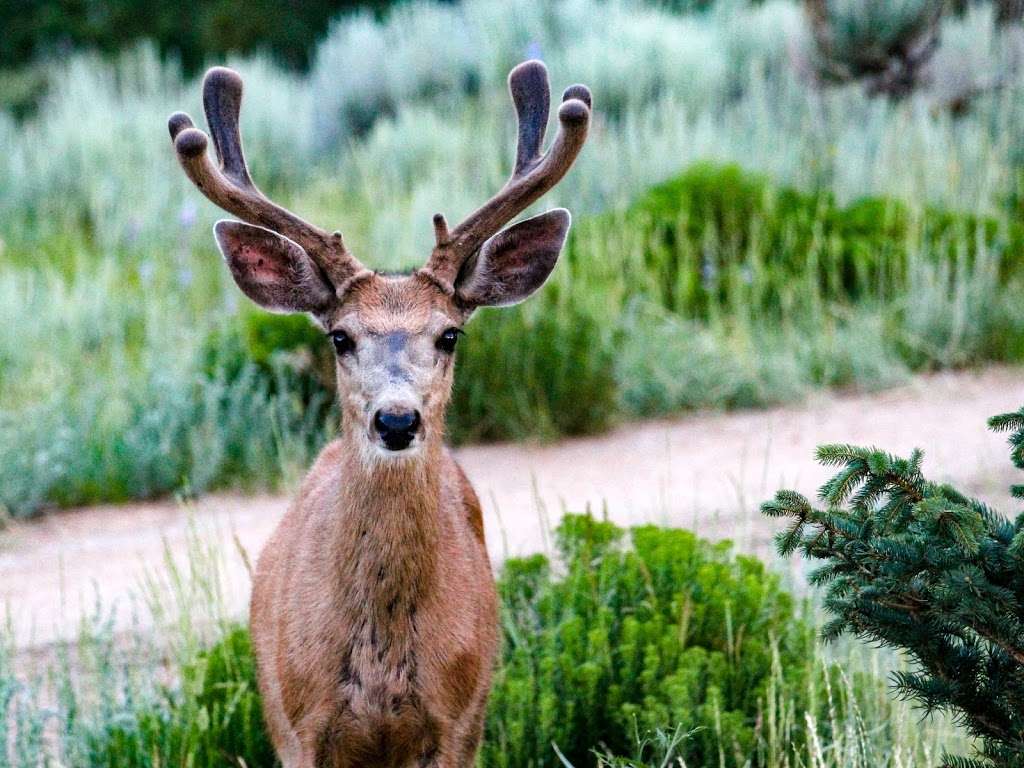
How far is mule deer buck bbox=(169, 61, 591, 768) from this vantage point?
398 cm

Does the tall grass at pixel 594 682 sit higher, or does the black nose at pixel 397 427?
the black nose at pixel 397 427

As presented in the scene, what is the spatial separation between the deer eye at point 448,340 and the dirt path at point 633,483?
85.7 inches

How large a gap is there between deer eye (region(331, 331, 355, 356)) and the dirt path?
7.12 feet

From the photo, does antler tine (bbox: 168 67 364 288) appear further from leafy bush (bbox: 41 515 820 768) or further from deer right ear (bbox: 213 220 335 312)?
leafy bush (bbox: 41 515 820 768)

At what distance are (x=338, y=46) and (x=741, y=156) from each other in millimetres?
6903

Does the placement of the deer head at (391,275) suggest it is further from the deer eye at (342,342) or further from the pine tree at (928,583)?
the pine tree at (928,583)

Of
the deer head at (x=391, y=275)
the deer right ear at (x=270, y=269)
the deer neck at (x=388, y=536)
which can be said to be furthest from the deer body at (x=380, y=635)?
the deer right ear at (x=270, y=269)

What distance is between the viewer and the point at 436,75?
1653cm

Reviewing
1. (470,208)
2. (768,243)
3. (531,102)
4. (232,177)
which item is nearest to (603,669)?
(531,102)

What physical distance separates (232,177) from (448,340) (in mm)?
803

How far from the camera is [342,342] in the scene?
4141 mm

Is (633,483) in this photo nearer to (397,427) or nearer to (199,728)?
(199,728)

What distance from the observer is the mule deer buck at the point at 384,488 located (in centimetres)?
398

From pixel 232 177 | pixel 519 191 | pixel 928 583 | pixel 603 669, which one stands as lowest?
pixel 603 669
